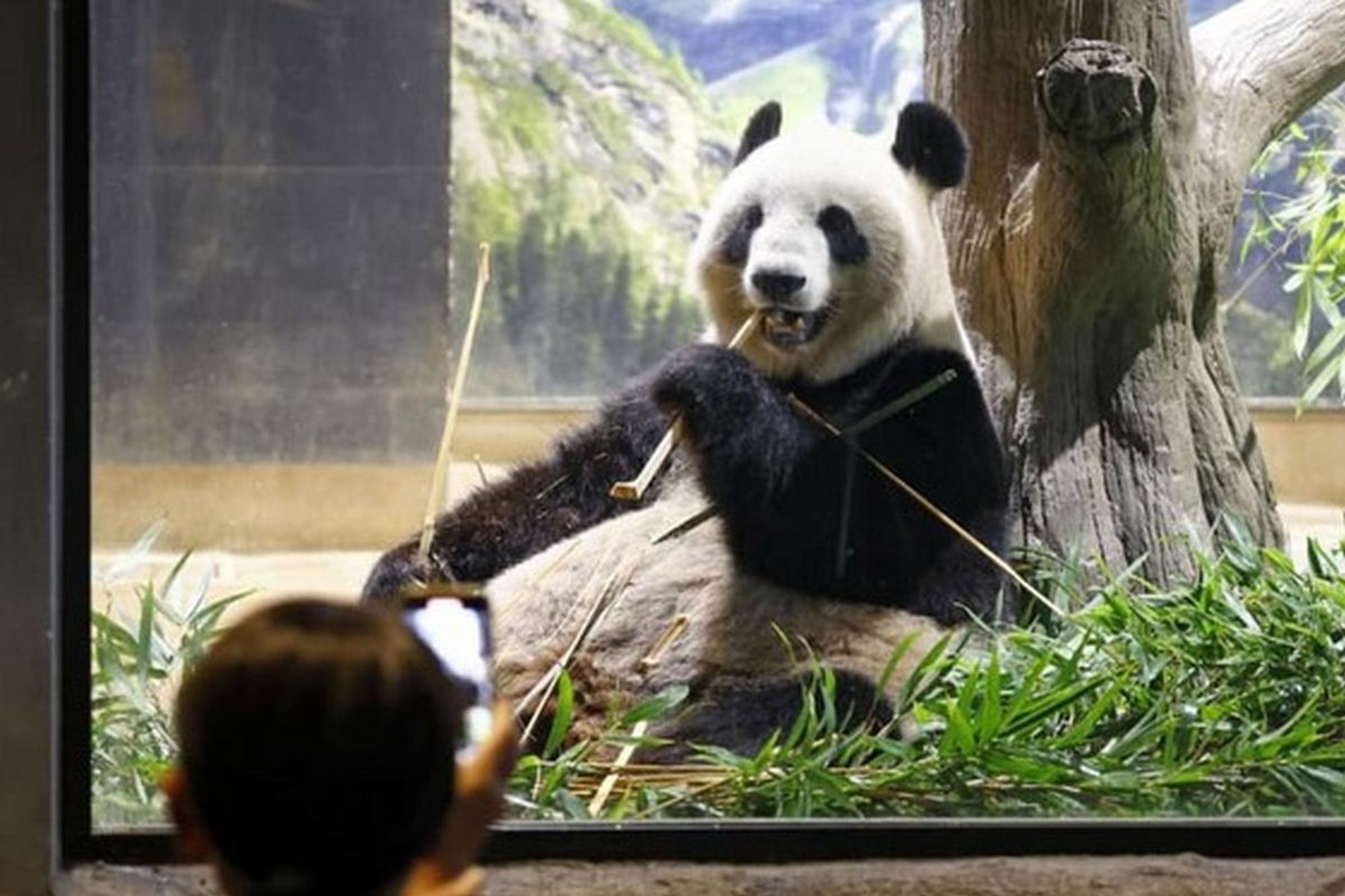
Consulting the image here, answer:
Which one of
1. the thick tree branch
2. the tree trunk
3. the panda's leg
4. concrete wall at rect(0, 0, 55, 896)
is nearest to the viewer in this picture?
concrete wall at rect(0, 0, 55, 896)

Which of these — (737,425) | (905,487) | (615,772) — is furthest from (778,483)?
(615,772)

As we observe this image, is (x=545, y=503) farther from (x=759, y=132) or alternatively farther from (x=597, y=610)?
(x=759, y=132)

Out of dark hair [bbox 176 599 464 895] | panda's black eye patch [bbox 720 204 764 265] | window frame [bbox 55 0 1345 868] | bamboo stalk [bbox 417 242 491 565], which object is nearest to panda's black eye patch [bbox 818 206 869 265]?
panda's black eye patch [bbox 720 204 764 265]

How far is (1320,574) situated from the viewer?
3.77 m

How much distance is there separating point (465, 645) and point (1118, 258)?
75.3 inches

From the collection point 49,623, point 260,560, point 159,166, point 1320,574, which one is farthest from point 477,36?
point 1320,574

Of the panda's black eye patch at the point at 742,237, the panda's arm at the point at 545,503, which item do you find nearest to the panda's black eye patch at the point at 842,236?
the panda's black eye patch at the point at 742,237

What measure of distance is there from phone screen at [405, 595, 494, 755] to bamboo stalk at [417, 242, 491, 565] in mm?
707

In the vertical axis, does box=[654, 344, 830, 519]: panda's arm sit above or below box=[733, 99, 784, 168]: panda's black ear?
below

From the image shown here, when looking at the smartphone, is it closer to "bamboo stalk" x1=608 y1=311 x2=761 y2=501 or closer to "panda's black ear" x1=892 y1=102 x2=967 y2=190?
"bamboo stalk" x1=608 y1=311 x2=761 y2=501

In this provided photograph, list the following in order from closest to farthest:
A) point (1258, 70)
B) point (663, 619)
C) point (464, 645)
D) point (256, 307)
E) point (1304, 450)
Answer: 1. point (464, 645)
2. point (256, 307)
3. point (663, 619)
4. point (1304, 450)
5. point (1258, 70)

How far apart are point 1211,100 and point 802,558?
123 centimetres

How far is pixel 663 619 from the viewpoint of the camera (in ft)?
11.7

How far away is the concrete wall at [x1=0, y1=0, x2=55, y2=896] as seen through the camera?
3078 millimetres
